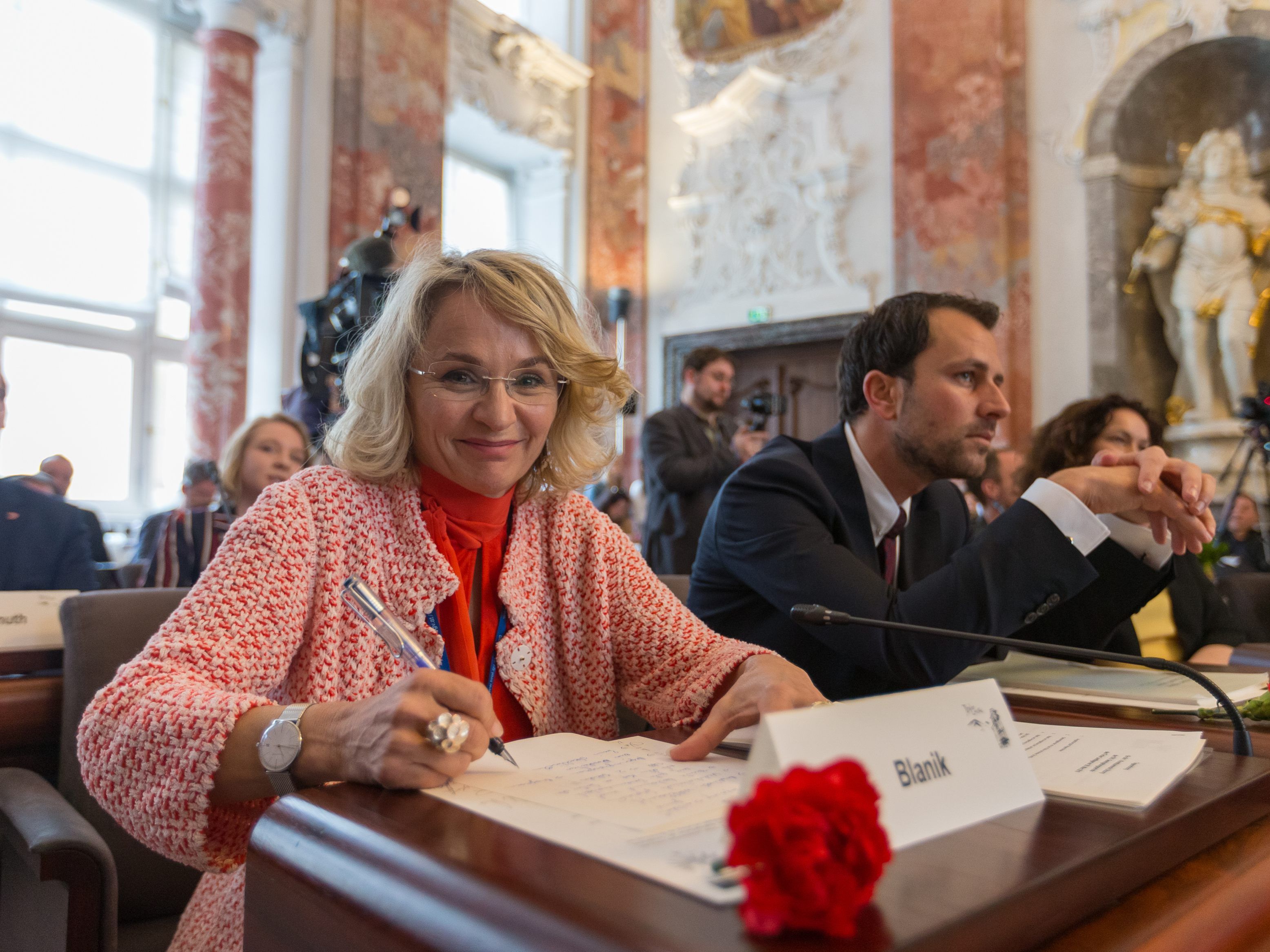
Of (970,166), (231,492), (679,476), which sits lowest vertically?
(231,492)

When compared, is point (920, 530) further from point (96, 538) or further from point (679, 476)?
point (96, 538)

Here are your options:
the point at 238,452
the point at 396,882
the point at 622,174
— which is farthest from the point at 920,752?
the point at 622,174

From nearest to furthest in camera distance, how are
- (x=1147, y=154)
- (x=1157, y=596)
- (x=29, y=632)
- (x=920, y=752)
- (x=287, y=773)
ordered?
(x=920, y=752) < (x=287, y=773) < (x=29, y=632) < (x=1157, y=596) < (x=1147, y=154)

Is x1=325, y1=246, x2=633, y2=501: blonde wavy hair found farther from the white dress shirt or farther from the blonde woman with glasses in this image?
the white dress shirt

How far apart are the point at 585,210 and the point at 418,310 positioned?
322 inches

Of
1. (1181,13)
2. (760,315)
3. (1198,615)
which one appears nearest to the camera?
(1198,615)

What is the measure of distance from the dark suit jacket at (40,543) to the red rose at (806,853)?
2488mm

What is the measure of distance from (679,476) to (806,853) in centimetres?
374

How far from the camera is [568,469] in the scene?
1.46 meters

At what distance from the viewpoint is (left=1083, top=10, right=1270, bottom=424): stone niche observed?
22.5 ft

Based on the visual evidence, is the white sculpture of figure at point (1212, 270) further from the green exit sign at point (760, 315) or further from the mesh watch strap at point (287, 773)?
the mesh watch strap at point (287, 773)

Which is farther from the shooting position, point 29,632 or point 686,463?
point 686,463

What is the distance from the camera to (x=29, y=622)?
155cm

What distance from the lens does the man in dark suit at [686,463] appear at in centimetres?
423
